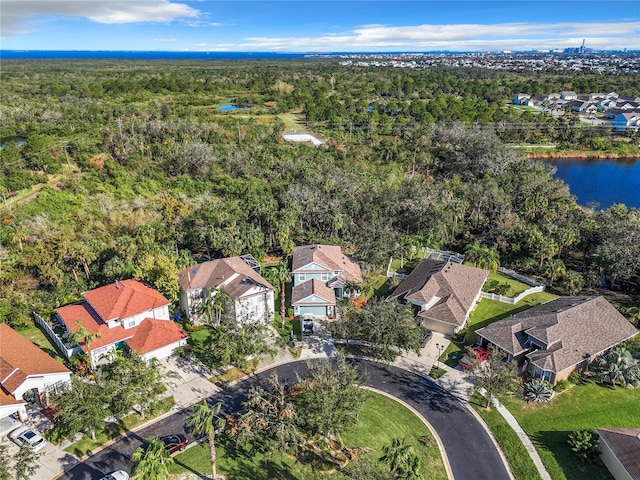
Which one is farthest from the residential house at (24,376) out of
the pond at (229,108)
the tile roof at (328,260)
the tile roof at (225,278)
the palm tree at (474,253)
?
the pond at (229,108)

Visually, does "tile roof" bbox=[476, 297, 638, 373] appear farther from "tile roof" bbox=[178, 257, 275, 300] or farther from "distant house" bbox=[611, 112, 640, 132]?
"distant house" bbox=[611, 112, 640, 132]

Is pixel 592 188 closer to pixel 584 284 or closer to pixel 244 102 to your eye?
pixel 584 284

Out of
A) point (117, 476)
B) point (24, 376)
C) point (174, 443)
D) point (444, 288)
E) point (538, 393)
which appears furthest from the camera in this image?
point (444, 288)

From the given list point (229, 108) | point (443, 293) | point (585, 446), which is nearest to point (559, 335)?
point (585, 446)

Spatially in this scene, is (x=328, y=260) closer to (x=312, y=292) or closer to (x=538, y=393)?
(x=312, y=292)

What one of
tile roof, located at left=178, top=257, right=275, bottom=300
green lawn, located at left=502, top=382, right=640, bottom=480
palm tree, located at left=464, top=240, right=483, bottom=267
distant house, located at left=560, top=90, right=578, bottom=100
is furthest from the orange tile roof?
distant house, located at left=560, top=90, right=578, bottom=100
